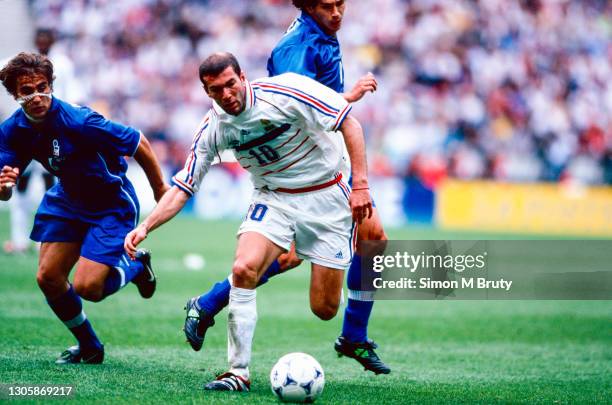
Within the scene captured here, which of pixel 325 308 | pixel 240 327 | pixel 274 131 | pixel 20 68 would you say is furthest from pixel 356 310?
pixel 20 68

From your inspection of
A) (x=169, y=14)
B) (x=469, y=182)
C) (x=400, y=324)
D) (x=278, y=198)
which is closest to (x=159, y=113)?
(x=169, y=14)

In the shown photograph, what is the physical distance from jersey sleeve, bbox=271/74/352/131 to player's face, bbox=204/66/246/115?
0.30 metres

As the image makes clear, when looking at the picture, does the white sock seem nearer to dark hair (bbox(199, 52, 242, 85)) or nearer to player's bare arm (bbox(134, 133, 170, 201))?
player's bare arm (bbox(134, 133, 170, 201))

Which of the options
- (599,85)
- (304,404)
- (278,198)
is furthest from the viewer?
(599,85)

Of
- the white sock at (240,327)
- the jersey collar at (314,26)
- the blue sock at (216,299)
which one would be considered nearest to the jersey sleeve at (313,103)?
the jersey collar at (314,26)

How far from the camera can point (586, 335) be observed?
8.45m

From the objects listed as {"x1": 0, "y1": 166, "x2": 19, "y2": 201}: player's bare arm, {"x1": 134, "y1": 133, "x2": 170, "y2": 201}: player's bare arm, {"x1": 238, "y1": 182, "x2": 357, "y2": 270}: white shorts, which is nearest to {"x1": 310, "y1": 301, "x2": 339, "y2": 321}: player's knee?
{"x1": 238, "y1": 182, "x2": 357, "y2": 270}: white shorts

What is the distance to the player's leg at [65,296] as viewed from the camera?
5.98 metres

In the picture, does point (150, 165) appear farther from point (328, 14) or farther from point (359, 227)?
point (328, 14)

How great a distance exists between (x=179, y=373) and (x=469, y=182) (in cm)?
1535

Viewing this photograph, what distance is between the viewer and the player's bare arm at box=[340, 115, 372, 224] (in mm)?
5215

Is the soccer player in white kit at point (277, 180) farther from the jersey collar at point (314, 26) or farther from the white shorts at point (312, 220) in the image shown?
the jersey collar at point (314, 26)

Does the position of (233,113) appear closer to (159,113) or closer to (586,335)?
(586,335)

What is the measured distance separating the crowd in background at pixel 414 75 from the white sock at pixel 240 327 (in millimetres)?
14813
